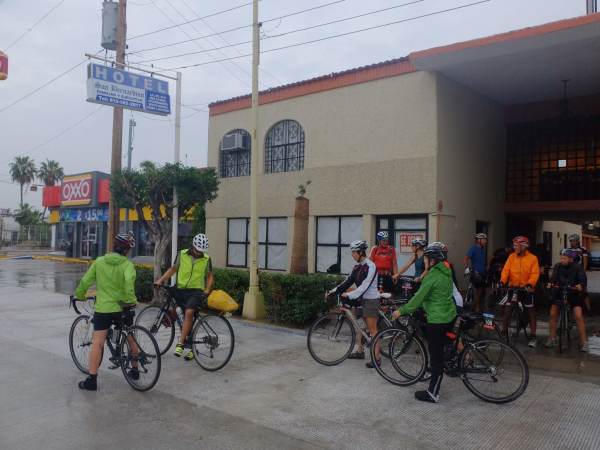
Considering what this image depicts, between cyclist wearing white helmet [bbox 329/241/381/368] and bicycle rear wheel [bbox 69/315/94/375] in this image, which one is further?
cyclist wearing white helmet [bbox 329/241/381/368]

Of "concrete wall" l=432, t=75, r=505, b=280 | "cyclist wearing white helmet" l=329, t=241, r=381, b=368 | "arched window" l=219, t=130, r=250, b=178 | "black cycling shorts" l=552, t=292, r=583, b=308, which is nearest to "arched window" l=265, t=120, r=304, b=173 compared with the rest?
"arched window" l=219, t=130, r=250, b=178

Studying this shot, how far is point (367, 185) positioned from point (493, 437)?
32.6ft

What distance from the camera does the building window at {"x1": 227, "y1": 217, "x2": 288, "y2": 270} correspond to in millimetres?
16250

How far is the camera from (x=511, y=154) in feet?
57.6

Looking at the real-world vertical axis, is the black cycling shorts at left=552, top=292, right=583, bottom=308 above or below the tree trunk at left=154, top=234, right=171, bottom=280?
below

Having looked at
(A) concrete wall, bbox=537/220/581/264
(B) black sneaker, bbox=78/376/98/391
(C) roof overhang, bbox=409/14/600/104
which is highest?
(C) roof overhang, bbox=409/14/600/104

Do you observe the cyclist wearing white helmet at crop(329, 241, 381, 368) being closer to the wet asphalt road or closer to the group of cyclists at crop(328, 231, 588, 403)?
the group of cyclists at crop(328, 231, 588, 403)

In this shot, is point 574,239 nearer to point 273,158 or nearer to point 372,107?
point 372,107

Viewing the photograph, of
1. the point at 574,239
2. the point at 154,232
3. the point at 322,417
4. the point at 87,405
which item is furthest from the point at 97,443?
the point at 154,232

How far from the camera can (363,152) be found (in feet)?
46.8

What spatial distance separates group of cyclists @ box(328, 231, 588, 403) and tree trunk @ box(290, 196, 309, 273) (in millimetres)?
2136

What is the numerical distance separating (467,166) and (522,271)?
6789mm

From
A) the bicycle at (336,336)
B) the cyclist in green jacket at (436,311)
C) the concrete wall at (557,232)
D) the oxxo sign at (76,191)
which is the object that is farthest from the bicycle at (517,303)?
the oxxo sign at (76,191)

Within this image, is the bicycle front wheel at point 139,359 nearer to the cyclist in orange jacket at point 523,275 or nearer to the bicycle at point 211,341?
the bicycle at point 211,341
